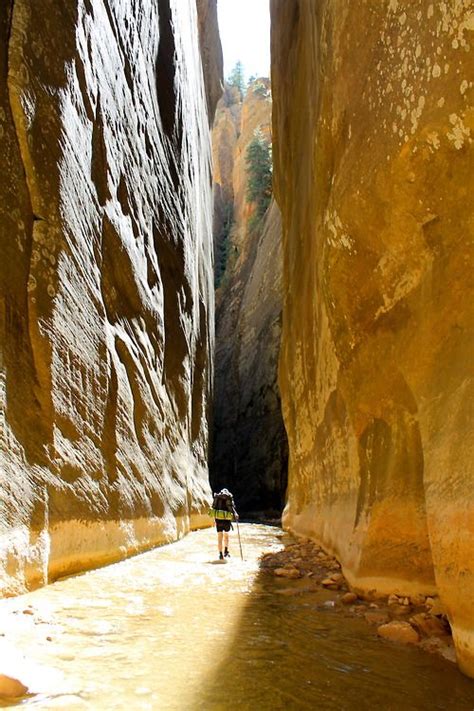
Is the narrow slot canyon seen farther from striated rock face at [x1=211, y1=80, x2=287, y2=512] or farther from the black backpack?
striated rock face at [x1=211, y1=80, x2=287, y2=512]

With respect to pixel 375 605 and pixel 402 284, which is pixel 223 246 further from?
pixel 375 605

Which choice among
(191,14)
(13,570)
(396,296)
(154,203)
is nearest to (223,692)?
(13,570)

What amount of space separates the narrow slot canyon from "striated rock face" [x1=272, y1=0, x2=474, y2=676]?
0.02 meters

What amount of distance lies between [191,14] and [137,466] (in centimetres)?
1805

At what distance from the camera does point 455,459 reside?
3230 millimetres

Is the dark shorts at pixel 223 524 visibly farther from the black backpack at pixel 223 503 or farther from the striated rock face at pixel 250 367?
the striated rock face at pixel 250 367

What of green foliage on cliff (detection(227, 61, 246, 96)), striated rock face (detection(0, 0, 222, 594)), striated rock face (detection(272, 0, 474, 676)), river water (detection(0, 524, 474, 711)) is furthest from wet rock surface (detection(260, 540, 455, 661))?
green foliage on cliff (detection(227, 61, 246, 96))

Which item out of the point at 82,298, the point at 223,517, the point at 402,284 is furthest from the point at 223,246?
the point at 402,284

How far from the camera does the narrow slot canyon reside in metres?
3.15

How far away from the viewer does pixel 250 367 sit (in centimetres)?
2656

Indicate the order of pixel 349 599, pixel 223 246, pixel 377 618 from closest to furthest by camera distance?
pixel 377 618, pixel 349 599, pixel 223 246

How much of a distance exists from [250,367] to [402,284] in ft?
72.9

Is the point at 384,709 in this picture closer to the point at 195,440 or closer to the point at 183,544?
the point at 183,544

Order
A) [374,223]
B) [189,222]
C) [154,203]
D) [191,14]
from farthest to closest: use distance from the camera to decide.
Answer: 1. [191,14]
2. [189,222]
3. [154,203]
4. [374,223]
